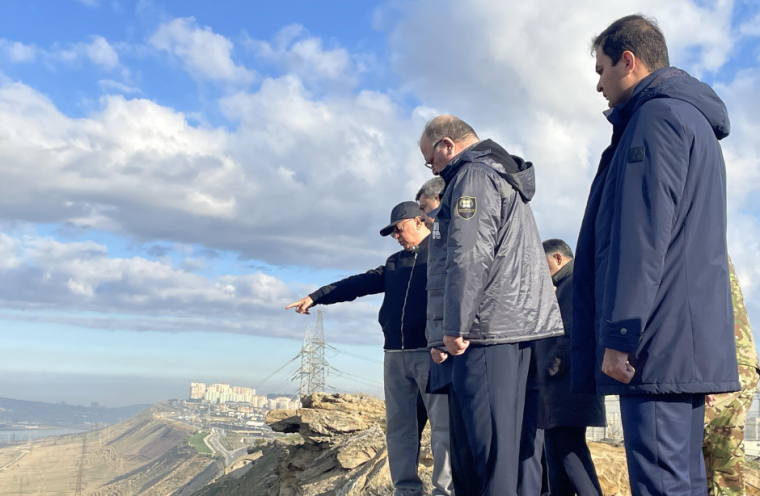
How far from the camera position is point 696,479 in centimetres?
234

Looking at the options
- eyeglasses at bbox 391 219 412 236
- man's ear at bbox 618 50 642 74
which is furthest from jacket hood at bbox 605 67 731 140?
eyeglasses at bbox 391 219 412 236

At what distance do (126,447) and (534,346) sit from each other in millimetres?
158920

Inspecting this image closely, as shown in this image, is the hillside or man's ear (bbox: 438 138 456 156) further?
the hillside

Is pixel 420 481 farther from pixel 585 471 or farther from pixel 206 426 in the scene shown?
pixel 206 426

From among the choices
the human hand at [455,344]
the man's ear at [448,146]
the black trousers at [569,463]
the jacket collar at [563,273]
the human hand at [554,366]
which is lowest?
the black trousers at [569,463]

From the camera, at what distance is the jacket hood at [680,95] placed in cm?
248

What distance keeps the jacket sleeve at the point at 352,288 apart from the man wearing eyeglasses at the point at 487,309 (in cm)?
234

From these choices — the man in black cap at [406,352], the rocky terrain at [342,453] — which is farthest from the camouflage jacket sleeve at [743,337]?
the rocky terrain at [342,453]

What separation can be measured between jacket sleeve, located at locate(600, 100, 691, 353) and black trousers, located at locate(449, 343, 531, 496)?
0.87 meters

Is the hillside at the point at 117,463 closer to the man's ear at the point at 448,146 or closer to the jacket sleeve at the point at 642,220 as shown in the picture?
the man's ear at the point at 448,146

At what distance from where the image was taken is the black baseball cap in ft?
17.6

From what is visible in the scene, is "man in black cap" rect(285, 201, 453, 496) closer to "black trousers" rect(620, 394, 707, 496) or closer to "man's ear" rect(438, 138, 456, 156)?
"man's ear" rect(438, 138, 456, 156)

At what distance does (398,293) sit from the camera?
5.41 meters

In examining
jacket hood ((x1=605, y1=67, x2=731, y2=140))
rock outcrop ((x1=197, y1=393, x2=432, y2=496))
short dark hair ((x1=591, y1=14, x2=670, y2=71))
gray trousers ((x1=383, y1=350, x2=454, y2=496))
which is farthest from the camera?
rock outcrop ((x1=197, y1=393, x2=432, y2=496))
